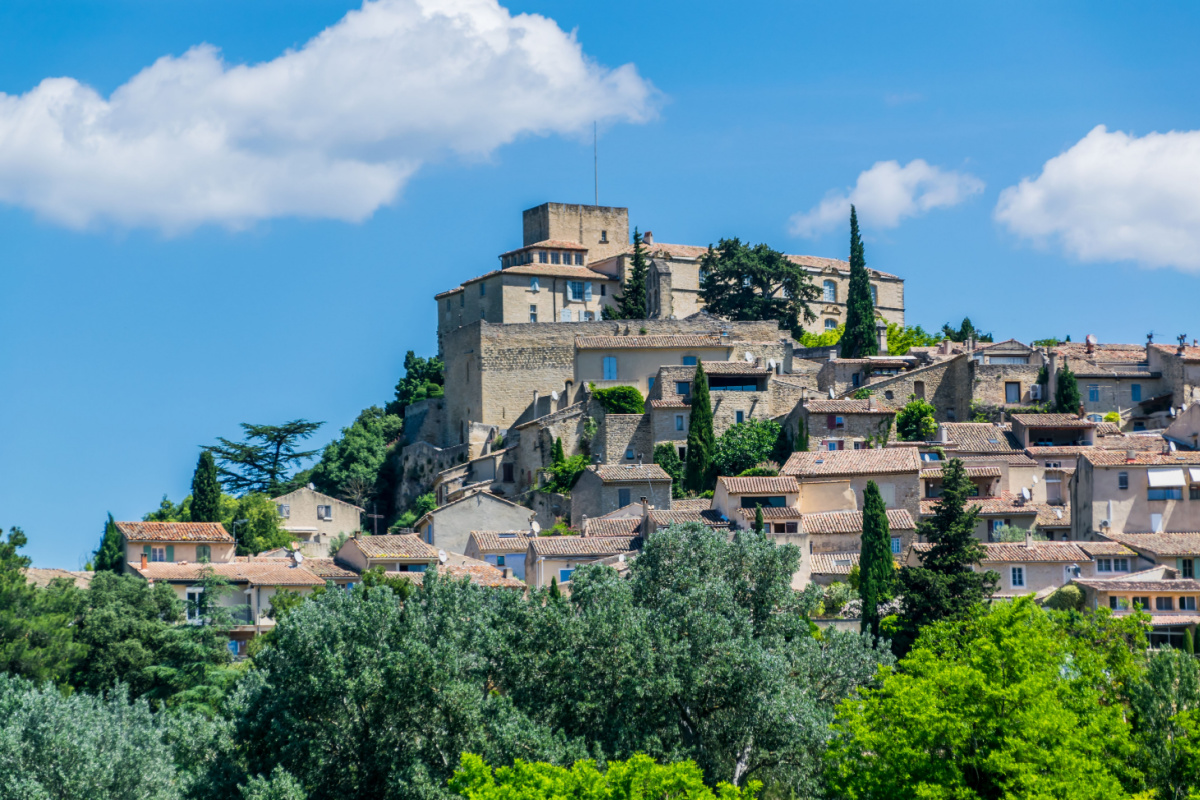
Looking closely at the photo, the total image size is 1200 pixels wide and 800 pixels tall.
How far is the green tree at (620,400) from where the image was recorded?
237ft

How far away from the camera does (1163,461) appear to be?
57.2 meters

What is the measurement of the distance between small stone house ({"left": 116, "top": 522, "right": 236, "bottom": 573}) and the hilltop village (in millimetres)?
91

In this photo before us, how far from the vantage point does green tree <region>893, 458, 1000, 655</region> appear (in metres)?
46.2

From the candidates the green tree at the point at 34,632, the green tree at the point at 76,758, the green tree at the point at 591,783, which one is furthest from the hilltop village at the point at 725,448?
the green tree at the point at 591,783

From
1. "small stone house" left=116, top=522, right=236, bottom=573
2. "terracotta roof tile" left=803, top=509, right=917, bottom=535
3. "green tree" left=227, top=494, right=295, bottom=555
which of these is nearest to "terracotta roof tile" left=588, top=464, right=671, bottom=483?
"terracotta roof tile" left=803, top=509, right=917, bottom=535

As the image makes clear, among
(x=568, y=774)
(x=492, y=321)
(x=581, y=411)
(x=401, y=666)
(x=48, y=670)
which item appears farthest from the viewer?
(x=492, y=321)

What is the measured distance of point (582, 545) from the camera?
57031mm

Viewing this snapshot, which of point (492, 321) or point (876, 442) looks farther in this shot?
point (492, 321)

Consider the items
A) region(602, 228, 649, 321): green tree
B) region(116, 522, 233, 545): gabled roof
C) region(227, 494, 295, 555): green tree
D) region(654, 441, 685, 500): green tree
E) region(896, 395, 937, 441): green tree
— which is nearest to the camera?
region(116, 522, 233, 545): gabled roof

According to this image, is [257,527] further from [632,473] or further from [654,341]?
[654,341]

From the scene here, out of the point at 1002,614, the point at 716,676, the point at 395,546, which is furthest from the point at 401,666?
the point at 395,546

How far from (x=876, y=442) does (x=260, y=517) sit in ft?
87.6

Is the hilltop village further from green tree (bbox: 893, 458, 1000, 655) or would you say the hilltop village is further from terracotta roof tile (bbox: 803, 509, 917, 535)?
green tree (bbox: 893, 458, 1000, 655)

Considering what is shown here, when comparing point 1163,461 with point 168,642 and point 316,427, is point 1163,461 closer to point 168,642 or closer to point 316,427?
point 168,642
